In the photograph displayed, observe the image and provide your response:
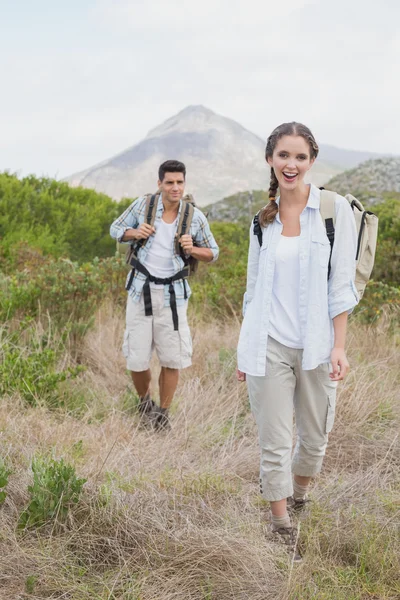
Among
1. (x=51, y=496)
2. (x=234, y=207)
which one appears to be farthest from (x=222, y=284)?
(x=234, y=207)

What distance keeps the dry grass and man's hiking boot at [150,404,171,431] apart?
0.10m

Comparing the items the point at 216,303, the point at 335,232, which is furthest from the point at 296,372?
the point at 216,303

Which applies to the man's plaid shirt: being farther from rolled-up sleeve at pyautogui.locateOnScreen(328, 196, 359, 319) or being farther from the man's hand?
rolled-up sleeve at pyautogui.locateOnScreen(328, 196, 359, 319)

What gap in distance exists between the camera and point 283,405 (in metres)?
2.96

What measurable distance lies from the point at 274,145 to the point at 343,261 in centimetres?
58

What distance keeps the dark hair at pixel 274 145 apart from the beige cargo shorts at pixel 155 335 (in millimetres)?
1839

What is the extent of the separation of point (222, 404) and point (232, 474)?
3.92ft

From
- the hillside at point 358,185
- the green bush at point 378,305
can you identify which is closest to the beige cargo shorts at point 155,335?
the green bush at point 378,305

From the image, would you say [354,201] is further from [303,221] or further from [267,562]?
[267,562]

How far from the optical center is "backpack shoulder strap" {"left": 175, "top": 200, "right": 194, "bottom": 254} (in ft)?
15.4

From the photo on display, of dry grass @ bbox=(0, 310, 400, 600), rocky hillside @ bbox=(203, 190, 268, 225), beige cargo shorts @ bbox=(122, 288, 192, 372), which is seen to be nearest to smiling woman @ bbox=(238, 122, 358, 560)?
dry grass @ bbox=(0, 310, 400, 600)

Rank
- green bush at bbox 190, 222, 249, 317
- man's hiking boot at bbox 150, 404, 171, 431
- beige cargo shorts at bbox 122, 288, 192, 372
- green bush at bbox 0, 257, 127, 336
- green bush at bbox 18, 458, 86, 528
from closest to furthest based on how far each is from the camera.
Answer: green bush at bbox 18, 458, 86, 528, man's hiking boot at bbox 150, 404, 171, 431, beige cargo shorts at bbox 122, 288, 192, 372, green bush at bbox 0, 257, 127, 336, green bush at bbox 190, 222, 249, 317

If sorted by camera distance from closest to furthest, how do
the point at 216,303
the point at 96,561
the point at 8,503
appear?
the point at 96,561 → the point at 8,503 → the point at 216,303

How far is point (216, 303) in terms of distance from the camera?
7672 mm
